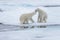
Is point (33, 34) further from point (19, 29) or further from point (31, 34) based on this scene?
point (19, 29)

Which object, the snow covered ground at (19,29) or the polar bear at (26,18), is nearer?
the snow covered ground at (19,29)

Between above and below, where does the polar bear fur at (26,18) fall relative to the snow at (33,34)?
above

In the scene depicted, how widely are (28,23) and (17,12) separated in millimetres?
270

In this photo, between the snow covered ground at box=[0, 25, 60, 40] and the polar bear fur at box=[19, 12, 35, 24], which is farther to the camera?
the polar bear fur at box=[19, 12, 35, 24]

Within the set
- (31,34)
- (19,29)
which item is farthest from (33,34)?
(19,29)

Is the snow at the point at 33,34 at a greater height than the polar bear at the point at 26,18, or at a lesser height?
lesser

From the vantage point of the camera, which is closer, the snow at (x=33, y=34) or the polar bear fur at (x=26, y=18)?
the snow at (x=33, y=34)

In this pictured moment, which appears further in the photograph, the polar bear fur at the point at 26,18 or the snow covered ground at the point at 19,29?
the polar bear fur at the point at 26,18

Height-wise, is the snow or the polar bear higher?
the polar bear

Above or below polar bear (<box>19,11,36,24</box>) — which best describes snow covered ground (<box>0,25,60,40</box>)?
below

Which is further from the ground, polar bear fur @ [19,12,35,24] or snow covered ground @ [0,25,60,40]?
polar bear fur @ [19,12,35,24]

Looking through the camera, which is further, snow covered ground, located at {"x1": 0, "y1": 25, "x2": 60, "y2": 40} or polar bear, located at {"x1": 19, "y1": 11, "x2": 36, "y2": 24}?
polar bear, located at {"x1": 19, "y1": 11, "x2": 36, "y2": 24}

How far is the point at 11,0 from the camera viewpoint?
5.70ft

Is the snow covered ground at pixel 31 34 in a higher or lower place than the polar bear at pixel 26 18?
lower
